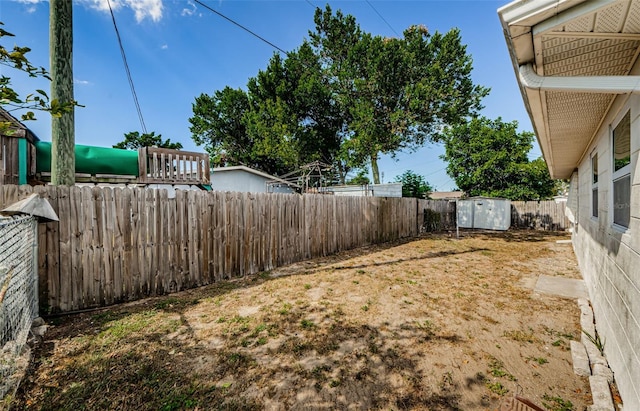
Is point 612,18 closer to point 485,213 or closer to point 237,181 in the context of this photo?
point 237,181

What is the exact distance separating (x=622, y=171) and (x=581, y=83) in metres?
1.46

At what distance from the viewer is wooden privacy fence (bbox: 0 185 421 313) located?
3.42 m

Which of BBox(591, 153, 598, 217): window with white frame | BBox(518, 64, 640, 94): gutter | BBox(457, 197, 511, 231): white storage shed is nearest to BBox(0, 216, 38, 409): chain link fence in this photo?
BBox(518, 64, 640, 94): gutter

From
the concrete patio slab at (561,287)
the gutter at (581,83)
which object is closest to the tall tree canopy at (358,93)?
the concrete patio slab at (561,287)

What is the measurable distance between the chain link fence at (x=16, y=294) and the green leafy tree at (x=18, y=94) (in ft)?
4.14

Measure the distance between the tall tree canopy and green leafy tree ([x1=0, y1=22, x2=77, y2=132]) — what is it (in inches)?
558

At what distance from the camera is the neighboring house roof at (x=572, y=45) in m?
1.38

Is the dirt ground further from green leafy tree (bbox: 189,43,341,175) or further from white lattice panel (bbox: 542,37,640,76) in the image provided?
green leafy tree (bbox: 189,43,341,175)

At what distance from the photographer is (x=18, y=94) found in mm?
1443

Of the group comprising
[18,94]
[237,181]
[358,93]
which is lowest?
[18,94]

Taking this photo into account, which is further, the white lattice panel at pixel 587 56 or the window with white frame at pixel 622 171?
the window with white frame at pixel 622 171

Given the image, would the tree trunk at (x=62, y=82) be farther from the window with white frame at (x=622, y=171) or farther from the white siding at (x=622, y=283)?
the window with white frame at (x=622, y=171)

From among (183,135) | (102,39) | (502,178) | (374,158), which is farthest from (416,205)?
(183,135)

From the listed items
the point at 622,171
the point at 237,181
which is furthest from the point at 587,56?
the point at 237,181
